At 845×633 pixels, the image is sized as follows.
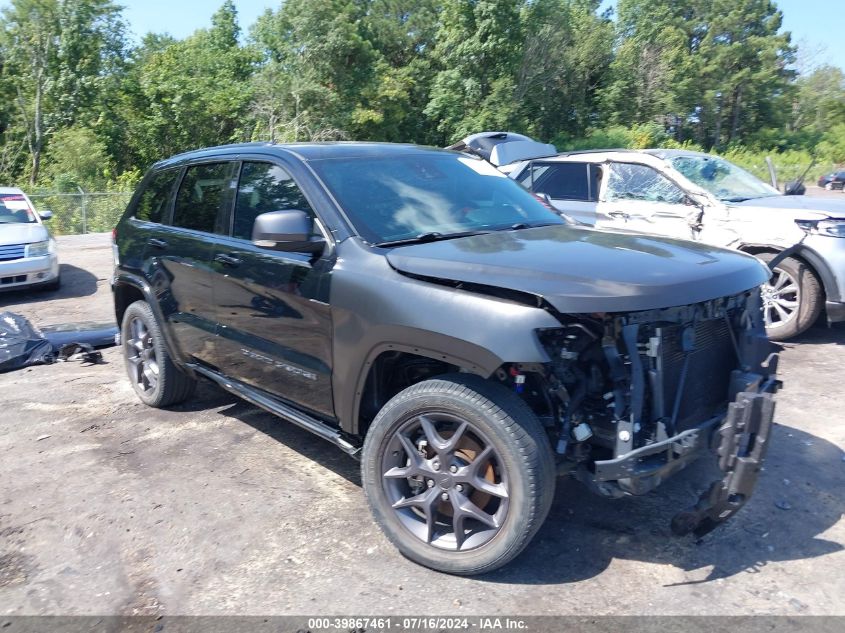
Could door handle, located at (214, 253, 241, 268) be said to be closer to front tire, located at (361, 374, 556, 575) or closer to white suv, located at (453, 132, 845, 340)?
front tire, located at (361, 374, 556, 575)

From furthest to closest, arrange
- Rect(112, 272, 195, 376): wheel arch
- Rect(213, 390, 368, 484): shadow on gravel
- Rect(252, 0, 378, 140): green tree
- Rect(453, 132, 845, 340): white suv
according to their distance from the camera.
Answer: Rect(252, 0, 378, 140): green tree → Rect(453, 132, 845, 340): white suv → Rect(112, 272, 195, 376): wheel arch → Rect(213, 390, 368, 484): shadow on gravel

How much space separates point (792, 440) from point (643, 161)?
4.09m

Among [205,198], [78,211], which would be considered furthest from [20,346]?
[78,211]

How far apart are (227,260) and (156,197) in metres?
1.55

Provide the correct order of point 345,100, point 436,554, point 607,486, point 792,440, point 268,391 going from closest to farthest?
point 607,486, point 436,554, point 268,391, point 792,440, point 345,100

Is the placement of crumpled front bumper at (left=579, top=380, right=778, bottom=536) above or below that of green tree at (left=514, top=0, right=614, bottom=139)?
below

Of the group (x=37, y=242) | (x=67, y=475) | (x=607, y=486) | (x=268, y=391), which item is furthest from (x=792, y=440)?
(x=37, y=242)

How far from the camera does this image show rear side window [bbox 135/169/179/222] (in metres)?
5.36

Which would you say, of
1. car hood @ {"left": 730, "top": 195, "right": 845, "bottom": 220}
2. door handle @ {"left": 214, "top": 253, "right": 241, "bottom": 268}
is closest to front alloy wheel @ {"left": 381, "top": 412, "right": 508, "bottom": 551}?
door handle @ {"left": 214, "top": 253, "right": 241, "bottom": 268}

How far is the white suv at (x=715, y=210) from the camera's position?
21.9 ft

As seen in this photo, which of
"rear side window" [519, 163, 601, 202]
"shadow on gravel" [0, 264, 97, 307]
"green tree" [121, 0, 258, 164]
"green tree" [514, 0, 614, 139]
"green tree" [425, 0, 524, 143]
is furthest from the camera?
"green tree" [514, 0, 614, 139]

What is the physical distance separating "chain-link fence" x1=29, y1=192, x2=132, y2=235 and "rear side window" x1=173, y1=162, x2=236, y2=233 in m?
17.5

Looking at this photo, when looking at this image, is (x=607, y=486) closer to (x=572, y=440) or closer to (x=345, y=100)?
(x=572, y=440)

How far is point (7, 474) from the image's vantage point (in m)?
4.49
